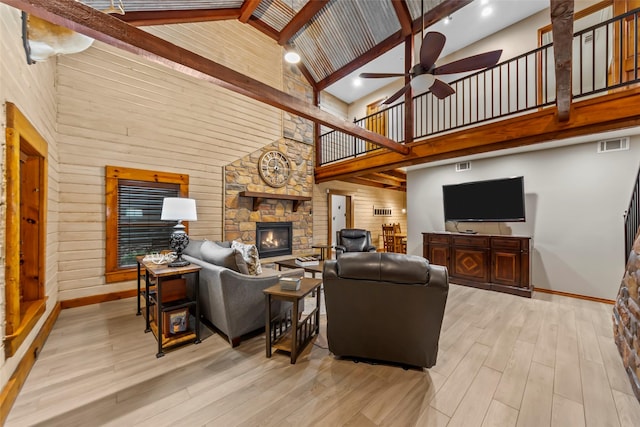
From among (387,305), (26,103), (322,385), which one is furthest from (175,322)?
(26,103)

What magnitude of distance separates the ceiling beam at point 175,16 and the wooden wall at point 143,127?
122 millimetres

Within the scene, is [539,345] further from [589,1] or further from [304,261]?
[589,1]

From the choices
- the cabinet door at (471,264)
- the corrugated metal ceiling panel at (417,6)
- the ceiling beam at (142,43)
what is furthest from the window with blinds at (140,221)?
the corrugated metal ceiling panel at (417,6)

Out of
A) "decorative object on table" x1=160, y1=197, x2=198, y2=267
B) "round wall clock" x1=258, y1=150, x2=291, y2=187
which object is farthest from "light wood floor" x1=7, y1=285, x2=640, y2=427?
"round wall clock" x1=258, y1=150, x2=291, y2=187

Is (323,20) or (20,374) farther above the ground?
(323,20)

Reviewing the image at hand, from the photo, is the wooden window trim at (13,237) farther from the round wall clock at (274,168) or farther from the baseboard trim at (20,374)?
the round wall clock at (274,168)

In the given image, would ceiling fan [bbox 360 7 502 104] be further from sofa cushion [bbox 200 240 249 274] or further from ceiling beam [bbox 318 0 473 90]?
sofa cushion [bbox 200 240 249 274]

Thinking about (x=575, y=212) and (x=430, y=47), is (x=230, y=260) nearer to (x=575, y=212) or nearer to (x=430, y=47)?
(x=430, y=47)

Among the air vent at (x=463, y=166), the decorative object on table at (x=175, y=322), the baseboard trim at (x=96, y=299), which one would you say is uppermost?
the air vent at (x=463, y=166)

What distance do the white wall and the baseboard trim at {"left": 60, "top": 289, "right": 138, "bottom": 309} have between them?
6197 millimetres

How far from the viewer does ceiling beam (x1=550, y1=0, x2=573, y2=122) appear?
147 cm

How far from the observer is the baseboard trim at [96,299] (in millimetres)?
3329

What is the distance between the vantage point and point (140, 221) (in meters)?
3.90

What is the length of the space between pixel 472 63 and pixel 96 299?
218 inches
